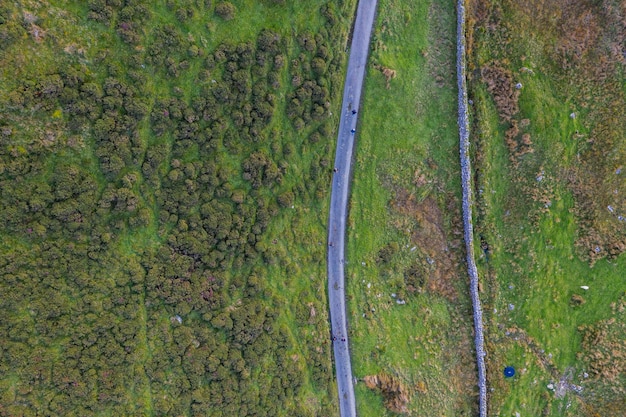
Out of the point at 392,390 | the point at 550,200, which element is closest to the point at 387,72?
the point at 550,200

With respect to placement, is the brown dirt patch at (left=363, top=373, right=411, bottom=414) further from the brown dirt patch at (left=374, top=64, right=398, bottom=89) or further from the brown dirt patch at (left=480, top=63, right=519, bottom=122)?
the brown dirt patch at (left=374, top=64, right=398, bottom=89)

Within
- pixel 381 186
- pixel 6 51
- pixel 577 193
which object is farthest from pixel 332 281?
pixel 6 51

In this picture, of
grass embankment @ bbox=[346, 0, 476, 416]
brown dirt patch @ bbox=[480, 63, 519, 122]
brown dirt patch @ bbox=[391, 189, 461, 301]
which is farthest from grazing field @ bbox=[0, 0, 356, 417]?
brown dirt patch @ bbox=[480, 63, 519, 122]

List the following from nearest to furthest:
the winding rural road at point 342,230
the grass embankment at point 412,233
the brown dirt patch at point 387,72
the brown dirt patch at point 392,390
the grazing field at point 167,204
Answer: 1. the grazing field at point 167,204
2. the brown dirt patch at point 387,72
3. the grass embankment at point 412,233
4. the winding rural road at point 342,230
5. the brown dirt patch at point 392,390

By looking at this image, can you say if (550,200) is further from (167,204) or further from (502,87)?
(167,204)

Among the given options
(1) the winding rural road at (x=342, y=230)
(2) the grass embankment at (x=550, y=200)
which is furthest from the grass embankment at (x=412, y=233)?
(2) the grass embankment at (x=550, y=200)

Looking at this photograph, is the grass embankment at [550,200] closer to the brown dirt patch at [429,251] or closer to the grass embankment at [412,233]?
the grass embankment at [412,233]
